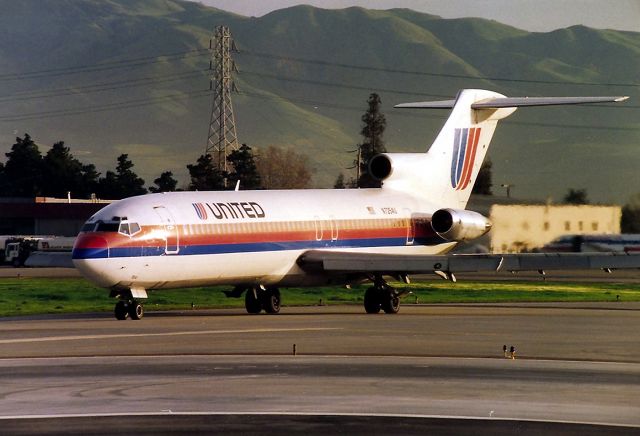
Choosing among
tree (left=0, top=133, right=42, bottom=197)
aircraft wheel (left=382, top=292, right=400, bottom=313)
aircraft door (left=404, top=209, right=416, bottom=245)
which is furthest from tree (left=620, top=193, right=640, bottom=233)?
tree (left=0, top=133, right=42, bottom=197)

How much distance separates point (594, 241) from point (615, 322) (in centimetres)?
1882

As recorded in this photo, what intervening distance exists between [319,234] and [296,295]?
7.90m

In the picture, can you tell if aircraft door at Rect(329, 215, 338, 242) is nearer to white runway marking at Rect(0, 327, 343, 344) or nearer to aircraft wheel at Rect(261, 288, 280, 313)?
aircraft wheel at Rect(261, 288, 280, 313)

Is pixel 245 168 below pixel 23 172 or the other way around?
below

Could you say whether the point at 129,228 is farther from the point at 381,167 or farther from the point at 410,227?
the point at 381,167

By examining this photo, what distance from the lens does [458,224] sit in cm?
5047

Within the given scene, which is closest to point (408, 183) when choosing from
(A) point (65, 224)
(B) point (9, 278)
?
(B) point (9, 278)

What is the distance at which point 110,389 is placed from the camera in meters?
24.7

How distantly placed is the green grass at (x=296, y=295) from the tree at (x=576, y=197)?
12.9 feet

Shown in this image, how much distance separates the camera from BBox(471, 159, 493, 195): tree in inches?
3866

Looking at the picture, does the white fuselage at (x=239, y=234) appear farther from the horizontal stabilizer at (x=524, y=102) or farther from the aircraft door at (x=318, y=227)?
the horizontal stabilizer at (x=524, y=102)

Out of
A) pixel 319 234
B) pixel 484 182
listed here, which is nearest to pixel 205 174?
pixel 484 182

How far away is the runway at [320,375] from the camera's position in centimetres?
2102

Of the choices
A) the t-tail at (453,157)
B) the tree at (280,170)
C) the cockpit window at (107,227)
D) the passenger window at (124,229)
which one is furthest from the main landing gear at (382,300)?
the tree at (280,170)
